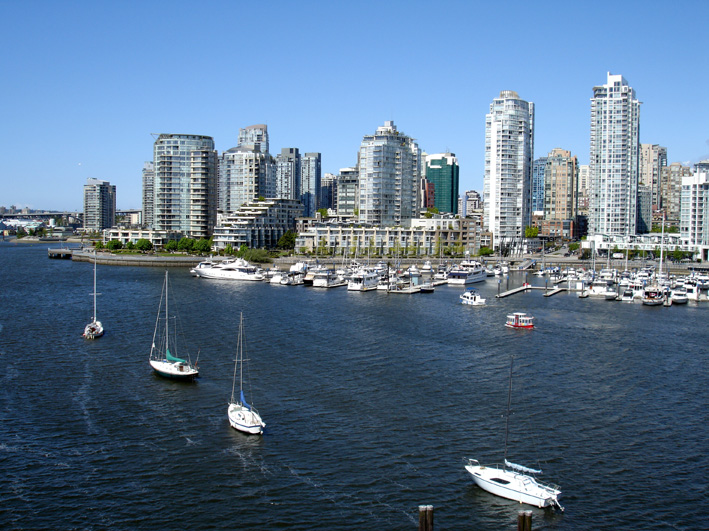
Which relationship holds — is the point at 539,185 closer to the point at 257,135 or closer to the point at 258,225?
the point at 257,135

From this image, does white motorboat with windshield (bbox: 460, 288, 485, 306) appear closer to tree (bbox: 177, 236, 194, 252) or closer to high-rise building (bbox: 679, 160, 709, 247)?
tree (bbox: 177, 236, 194, 252)

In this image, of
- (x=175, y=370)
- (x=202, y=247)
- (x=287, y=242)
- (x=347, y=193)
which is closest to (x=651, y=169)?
(x=347, y=193)

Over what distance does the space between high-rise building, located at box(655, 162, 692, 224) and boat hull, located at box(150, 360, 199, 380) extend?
16926cm

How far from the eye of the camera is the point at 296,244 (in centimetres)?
11025

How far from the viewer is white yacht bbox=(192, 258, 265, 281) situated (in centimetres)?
7938

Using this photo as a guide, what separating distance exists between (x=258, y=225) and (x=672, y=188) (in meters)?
125

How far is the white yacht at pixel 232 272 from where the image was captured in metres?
79.4

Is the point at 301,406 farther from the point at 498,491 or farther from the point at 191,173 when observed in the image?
the point at 191,173

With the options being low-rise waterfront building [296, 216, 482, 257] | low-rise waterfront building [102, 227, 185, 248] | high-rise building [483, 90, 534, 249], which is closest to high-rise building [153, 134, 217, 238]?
low-rise waterfront building [102, 227, 185, 248]

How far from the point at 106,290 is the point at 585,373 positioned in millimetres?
47099

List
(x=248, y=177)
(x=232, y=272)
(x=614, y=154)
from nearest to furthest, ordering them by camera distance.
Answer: (x=232, y=272) → (x=614, y=154) → (x=248, y=177)

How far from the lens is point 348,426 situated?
77.2 feet

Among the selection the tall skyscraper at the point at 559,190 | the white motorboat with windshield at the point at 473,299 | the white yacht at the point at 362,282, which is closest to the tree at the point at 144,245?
the white yacht at the point at 362,282

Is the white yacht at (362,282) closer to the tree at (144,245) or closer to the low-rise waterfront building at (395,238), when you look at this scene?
the low-rise waterfront building at (395,238)
